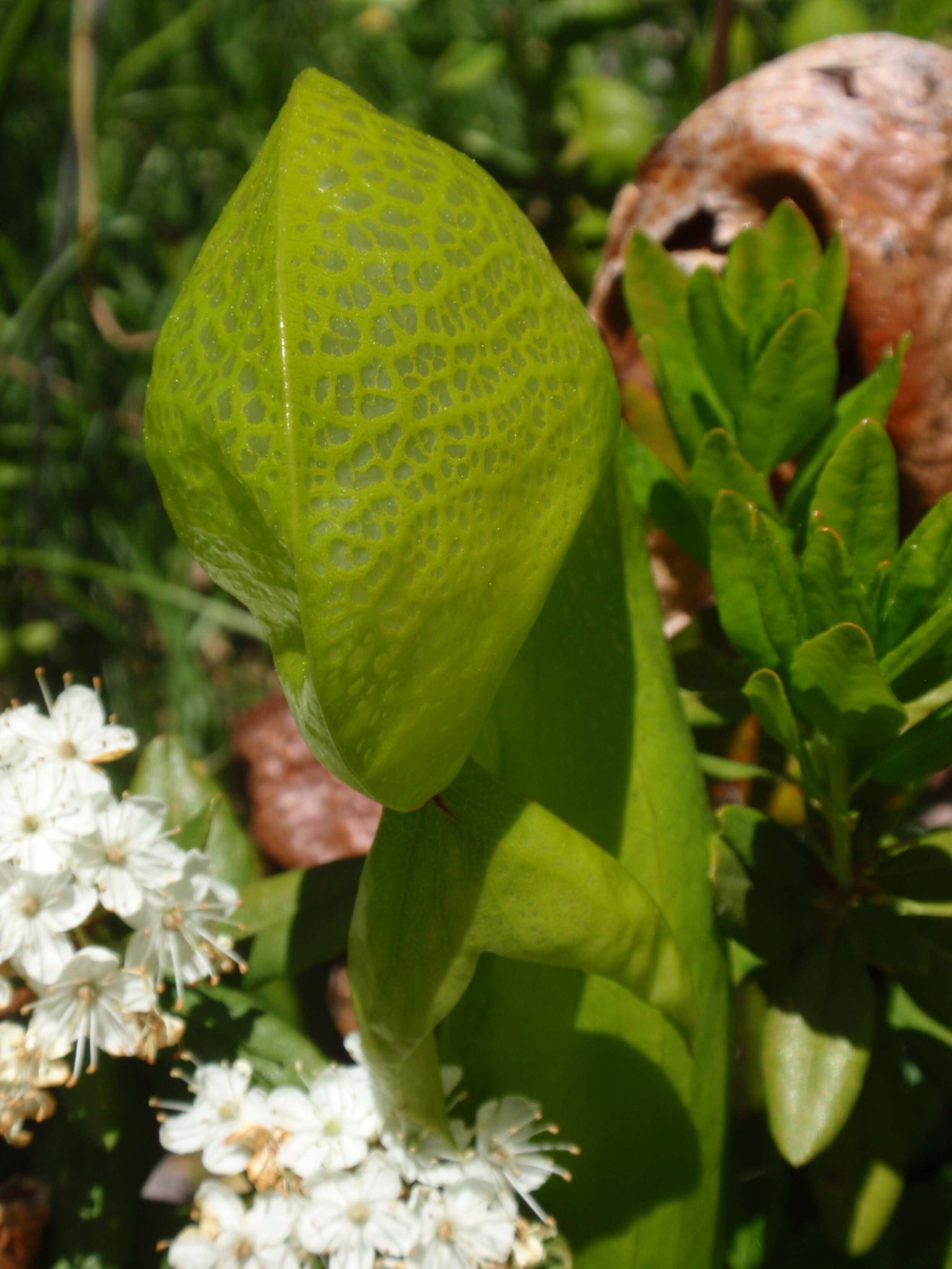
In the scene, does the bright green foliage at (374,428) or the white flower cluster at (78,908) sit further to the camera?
the white flower cluster at (78,908)

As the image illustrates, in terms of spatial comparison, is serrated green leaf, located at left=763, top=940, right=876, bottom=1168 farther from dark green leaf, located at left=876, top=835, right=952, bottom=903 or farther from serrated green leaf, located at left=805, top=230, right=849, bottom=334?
serrated green leaf, located at left=805, top=230, right=849, bottom=334

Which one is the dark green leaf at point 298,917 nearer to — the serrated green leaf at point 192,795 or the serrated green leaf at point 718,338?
the serrated green leaf at point 192,795

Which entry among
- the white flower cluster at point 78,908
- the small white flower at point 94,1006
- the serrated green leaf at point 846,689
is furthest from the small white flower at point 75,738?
the serrated green leaf at point 846,689

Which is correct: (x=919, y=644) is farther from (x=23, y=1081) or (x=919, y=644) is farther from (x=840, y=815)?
(x=23, y=1081)

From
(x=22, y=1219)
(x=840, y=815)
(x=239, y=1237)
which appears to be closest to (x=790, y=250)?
(x=840, y=815)

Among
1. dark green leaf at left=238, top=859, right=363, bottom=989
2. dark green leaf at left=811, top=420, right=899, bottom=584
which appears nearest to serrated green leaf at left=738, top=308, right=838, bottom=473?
dark green leaf at left=811, top=420, right=899, bottom=584

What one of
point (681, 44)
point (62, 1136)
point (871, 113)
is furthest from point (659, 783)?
point (681, 44)
